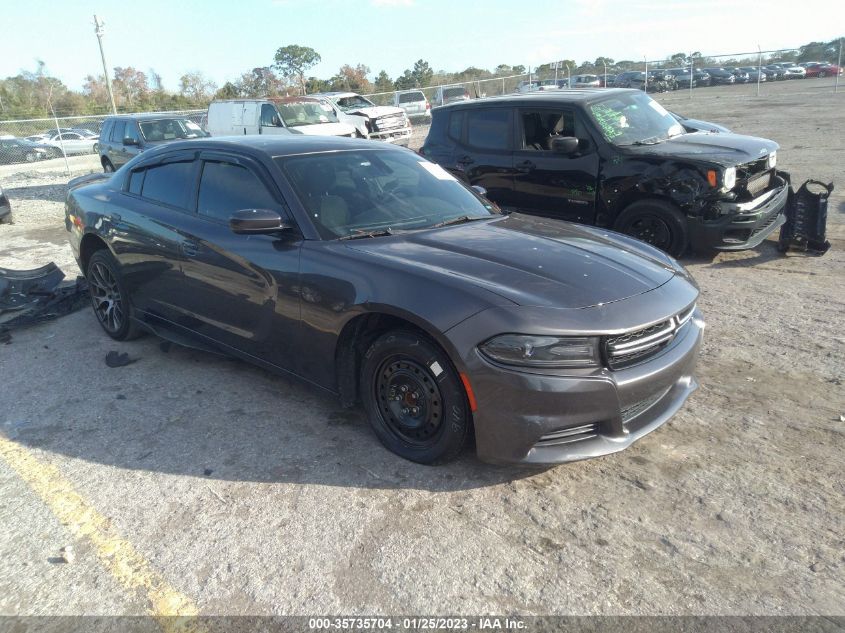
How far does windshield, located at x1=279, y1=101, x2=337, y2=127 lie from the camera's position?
1645 centimetres

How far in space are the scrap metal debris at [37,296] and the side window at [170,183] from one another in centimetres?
214

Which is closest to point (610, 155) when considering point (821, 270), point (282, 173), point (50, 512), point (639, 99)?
point (639, 99)

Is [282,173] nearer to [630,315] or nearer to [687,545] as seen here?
[630,315]

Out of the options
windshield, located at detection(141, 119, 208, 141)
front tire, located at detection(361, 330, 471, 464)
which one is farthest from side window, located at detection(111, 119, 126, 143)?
front tire, located at detection(361, 330, 471, 464)

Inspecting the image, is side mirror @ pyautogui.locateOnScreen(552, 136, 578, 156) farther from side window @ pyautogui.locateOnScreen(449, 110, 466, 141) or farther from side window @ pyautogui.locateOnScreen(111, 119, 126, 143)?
side window @ pyautogui.locateOnScreen(111, 119, 126, 143)

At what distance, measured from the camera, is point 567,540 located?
2.87 metres

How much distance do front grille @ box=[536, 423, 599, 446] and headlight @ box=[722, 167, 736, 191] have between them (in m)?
4.44

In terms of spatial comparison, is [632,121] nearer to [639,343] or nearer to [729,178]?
[729,178]

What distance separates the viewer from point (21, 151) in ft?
89.2

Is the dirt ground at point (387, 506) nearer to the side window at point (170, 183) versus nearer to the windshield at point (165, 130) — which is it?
the side window at point (170, 183)

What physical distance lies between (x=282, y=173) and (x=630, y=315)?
7.43 ft

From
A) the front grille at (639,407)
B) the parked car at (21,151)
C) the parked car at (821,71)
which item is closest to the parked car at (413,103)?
the parked car at (21,151)

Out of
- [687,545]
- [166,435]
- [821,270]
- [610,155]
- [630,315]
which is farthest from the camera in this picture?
[610,155]

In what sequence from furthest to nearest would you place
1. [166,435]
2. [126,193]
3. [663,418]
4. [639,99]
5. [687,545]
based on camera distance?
1. [639,99]
2. [126,193]
3. [166,435]
4. [663,418]
5. [687,545]
